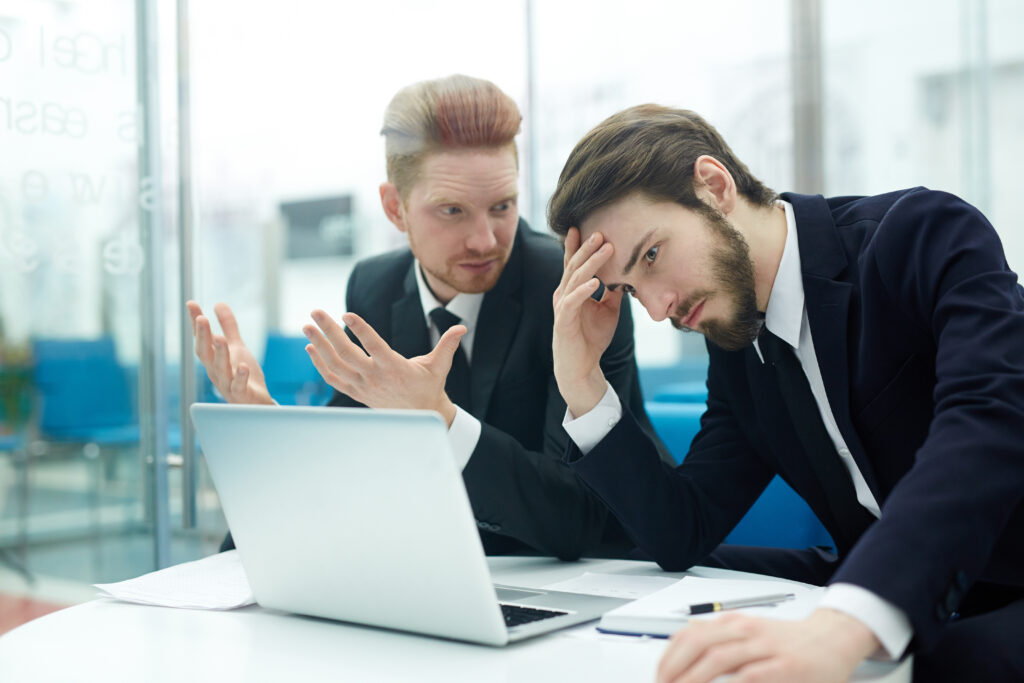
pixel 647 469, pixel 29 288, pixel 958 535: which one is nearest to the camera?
pixel 958 535

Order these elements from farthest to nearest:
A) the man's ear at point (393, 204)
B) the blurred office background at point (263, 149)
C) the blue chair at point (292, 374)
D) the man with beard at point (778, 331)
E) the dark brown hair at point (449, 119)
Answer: the blue chair at point (292, 374) → the blurred office background at point (263, 149) → the man's ear at point (393, 204) → the dark brown hair at point (449, 119) → the man with beard at point (778, 331)

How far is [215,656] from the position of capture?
0.98 meters

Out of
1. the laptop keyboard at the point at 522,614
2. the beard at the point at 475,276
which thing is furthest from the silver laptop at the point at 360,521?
the beard at the point at 475,276

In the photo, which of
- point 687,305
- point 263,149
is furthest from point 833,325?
point 263,149

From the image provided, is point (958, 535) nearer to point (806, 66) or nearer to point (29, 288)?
point (29, 288)

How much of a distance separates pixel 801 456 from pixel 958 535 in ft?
1.82

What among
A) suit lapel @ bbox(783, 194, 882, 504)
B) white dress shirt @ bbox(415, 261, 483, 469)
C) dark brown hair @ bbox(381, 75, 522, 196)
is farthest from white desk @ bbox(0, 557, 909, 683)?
dark brown hair @ bbox(381, 75, 522, 196)

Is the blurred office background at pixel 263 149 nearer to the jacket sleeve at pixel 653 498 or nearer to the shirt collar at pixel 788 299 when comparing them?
the jacket sleeve at pixel 653 498

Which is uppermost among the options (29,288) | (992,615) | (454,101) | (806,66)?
(806,66)

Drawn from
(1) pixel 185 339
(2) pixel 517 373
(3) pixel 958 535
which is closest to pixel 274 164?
(1) pixel 185 339

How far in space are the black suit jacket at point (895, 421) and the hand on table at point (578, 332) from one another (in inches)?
3.5

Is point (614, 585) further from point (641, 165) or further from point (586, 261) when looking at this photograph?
point (641, 165)

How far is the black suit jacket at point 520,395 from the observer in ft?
4.94

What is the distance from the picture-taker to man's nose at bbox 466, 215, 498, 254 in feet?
6.47
